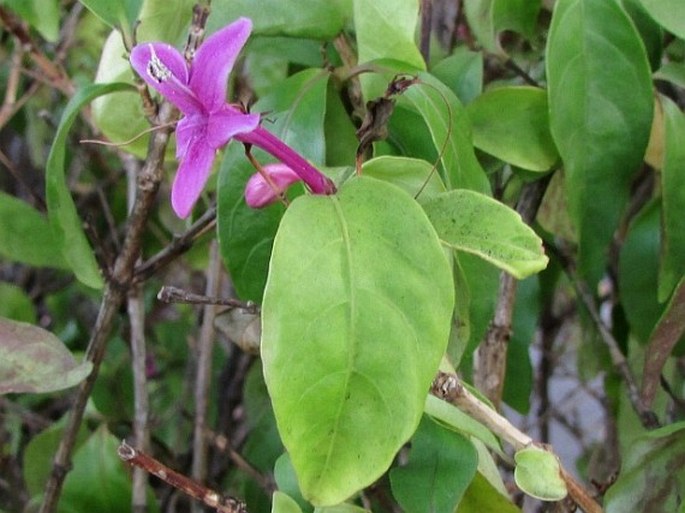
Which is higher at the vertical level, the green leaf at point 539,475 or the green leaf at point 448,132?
the green leaf at point 448,132

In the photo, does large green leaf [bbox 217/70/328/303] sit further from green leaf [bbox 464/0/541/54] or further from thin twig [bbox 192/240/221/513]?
thin twig [bbox 192/240/221/513]

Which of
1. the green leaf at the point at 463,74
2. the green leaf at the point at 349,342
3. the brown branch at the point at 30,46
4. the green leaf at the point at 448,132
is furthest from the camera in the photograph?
Result: the brown branch at the point at 30,46

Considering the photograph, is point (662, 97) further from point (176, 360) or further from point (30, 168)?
point (30, 168)

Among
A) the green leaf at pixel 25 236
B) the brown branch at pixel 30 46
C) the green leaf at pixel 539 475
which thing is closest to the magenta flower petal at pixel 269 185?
the green leaf at pixel 539 475

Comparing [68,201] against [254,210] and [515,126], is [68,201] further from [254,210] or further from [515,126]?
[515,126]

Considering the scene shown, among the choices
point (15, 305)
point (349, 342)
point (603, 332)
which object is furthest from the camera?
point (15, 305)

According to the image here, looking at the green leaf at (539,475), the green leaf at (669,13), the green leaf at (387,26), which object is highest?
the green leaf at (387,26)

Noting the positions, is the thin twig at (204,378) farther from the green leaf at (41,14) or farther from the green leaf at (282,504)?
the green leaf at (282,504)

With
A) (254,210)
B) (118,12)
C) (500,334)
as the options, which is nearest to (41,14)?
(118,12)
